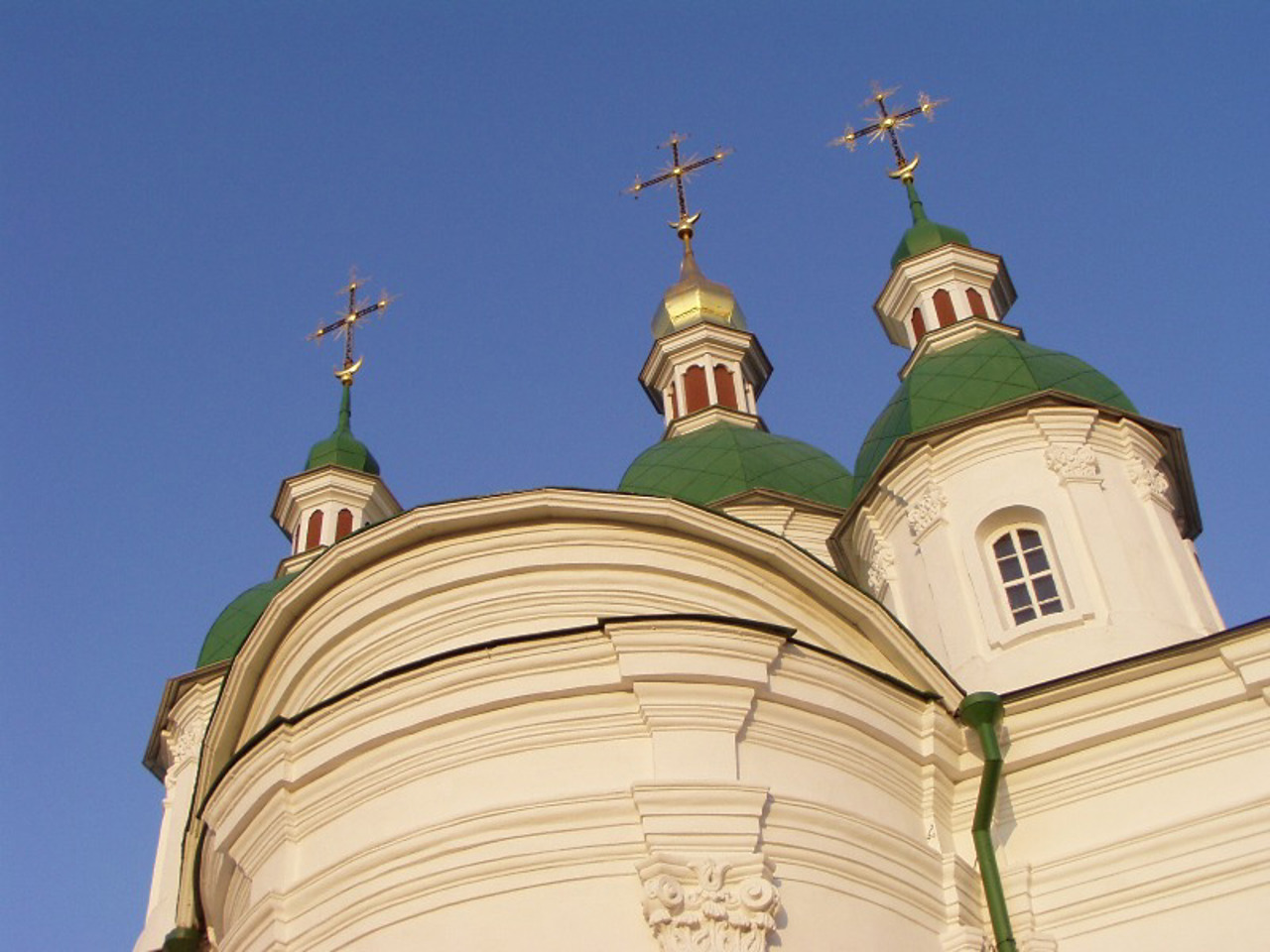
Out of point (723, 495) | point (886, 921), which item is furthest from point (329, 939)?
point (723, 495)

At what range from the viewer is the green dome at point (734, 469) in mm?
18766

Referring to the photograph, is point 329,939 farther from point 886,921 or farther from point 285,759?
point 886,921

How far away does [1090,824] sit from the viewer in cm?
949

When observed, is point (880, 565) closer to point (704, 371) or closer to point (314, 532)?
point (704, 371)

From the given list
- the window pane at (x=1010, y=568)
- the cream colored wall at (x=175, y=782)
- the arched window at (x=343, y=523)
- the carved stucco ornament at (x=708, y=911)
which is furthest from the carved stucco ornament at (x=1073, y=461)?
the arched window at (x=343, y=523)

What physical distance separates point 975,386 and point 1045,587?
7.56 ft

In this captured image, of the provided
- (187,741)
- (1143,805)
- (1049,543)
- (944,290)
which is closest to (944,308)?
(944,290)

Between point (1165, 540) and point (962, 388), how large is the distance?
95.7 inches

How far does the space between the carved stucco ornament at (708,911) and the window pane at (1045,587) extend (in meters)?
5.65

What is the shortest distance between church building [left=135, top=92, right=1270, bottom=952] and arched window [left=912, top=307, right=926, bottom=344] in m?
4.85

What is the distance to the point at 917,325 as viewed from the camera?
17.8 meters

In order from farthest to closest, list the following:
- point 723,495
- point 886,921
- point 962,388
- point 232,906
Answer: point 723,495 < point 962,388 < point 232,906 < point 886,921

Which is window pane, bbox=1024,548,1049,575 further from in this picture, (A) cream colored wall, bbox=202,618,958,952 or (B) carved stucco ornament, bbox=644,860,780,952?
(B) carved stucco ornament, bbox=644,860,780,952

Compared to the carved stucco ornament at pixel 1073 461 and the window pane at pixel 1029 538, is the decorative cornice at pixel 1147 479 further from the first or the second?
the window pane at pixel 1029 538
